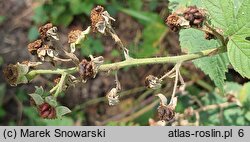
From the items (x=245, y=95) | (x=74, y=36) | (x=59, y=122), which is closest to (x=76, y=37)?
(x=74, y=36)

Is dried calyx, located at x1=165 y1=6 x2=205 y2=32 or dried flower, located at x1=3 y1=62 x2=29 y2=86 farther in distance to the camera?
dried flower, located at x1=3 y1=62 x2=29 y2=86

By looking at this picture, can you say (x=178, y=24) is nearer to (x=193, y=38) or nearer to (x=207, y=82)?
(x=193, y=38)

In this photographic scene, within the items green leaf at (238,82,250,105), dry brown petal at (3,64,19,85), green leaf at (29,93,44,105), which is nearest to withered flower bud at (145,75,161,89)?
green leaf at (29,93,44,105)

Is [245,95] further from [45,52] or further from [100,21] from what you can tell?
[45,52]

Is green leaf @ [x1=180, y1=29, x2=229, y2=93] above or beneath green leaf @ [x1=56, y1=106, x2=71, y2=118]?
above

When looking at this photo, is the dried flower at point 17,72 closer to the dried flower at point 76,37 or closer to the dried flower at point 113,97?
the dried flower at point 76,37

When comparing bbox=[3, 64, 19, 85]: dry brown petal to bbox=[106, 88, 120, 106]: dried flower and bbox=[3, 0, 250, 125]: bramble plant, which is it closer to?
bbox=[3, 0, 250, 125]: bramble plant
